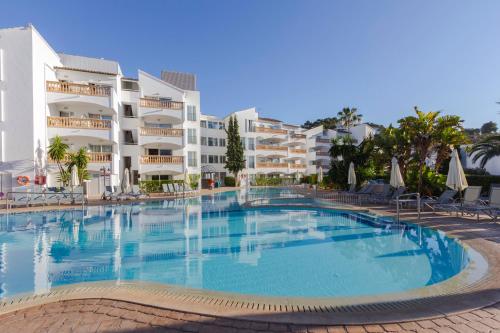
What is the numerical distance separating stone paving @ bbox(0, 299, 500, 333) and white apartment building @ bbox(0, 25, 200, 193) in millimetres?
22707

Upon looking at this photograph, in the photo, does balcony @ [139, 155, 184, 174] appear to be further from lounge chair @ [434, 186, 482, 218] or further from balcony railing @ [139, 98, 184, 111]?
Answer: lounge chair @ [434, 186, 482, 218]

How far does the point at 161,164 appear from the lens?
28.7 meters

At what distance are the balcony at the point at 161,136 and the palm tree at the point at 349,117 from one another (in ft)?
142

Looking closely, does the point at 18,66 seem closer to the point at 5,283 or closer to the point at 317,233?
the point at 5,283

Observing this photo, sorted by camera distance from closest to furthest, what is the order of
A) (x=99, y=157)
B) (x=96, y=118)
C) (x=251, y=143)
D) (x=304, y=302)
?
(x=304, y=302) < (x=99, y=157) < (x=96, y=118) < (x=251, y=143)

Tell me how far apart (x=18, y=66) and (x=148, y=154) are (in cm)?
1355

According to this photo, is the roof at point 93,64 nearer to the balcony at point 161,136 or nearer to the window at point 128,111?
the window at point 128,111

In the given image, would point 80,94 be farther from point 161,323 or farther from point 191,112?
point 161,323

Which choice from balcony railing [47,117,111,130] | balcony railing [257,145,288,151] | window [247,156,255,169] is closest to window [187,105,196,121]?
balcony railing [47,117,111,130]

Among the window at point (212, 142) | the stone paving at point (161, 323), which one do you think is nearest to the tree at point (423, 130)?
the stone paving at point (161, 323)

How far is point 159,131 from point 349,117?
46259mm

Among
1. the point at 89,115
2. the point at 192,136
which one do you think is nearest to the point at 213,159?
the point at 192,136

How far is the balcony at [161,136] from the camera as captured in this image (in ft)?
93.6

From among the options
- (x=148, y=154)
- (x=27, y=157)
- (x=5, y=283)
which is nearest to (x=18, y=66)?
(x=27, y=157)
